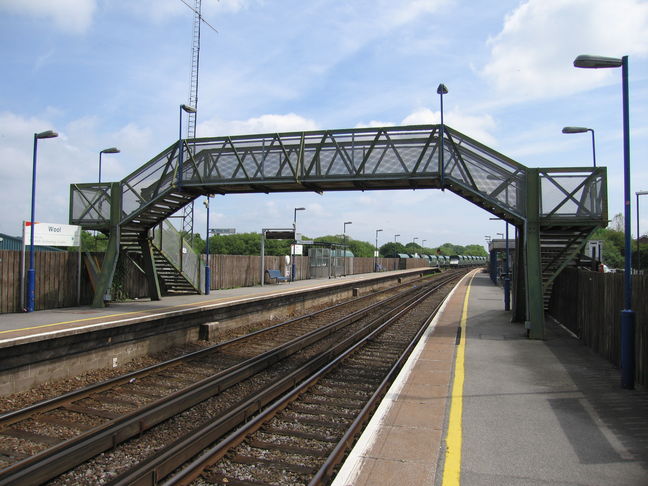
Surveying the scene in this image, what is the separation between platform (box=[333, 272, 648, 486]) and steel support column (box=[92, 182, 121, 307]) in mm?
10098

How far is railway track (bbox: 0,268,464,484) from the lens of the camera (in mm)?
5559

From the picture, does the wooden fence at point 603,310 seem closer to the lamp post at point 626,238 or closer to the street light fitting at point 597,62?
the lamp post at point 626,238

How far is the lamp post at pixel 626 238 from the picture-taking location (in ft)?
24.3

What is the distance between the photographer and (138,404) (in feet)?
25.1

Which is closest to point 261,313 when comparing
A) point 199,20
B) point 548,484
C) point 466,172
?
point 466,172

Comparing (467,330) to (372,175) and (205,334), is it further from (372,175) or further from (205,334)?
(205,334)

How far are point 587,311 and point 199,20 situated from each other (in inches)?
956

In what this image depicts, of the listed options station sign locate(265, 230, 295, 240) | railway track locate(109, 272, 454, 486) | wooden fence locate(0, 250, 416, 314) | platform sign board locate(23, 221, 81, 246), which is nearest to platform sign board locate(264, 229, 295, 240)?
station sign locate(265, 230, 295, 240)

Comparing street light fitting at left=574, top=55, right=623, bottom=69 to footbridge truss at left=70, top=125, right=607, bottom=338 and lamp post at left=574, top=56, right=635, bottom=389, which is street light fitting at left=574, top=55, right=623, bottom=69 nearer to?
lamp post at left=574, top=56, right=635, bottom=389

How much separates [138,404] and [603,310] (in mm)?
8887

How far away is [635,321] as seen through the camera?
7922mm

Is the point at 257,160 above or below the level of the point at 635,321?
above

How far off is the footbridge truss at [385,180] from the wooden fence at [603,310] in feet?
2.90

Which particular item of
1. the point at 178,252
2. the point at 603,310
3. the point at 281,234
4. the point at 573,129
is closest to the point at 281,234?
the point at 281,234
